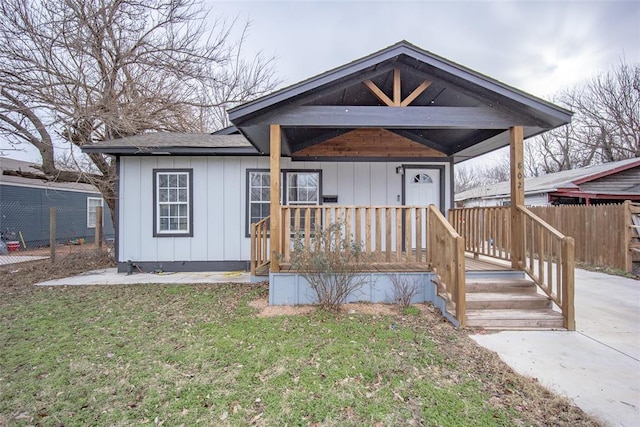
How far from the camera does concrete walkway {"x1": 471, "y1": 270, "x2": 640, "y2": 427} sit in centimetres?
238

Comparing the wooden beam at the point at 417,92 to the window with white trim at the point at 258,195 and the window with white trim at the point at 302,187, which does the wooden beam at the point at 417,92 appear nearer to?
the window with white trim at the point at 302,187

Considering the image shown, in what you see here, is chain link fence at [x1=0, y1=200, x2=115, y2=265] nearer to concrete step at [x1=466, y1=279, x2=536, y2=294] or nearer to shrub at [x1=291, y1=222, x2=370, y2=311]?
shrub at [x1=291, y1=222, x2=370, y2=311]

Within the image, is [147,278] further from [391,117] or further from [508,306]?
[508,306]

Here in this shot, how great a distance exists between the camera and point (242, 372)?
2.80 meters

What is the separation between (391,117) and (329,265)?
247cm

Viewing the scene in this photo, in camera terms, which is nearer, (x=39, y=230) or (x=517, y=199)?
(x=517, y=199)

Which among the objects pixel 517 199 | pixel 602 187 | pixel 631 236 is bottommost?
pixel 631 236

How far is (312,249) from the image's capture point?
4727mm

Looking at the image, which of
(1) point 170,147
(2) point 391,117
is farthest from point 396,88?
(1) point 170,147

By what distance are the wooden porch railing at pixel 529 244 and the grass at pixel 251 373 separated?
1526mm

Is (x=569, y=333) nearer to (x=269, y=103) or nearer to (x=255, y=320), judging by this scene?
(x=255, y=320)

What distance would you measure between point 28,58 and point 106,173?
3275 mm

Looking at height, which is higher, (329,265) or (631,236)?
(631,236)

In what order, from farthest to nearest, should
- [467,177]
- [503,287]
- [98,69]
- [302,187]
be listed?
[467,177] → [98,69] → [302,187] → [503,287]
